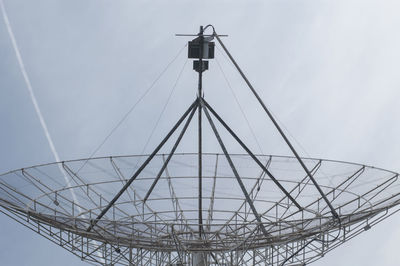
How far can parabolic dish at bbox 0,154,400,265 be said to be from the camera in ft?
146

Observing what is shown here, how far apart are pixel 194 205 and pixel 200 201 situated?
11.1ft

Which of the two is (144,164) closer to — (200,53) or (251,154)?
(251,154)

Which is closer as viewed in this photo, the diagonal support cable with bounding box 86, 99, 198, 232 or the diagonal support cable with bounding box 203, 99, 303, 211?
the diagonal support cable with bounding box 86, 99, 198, 232

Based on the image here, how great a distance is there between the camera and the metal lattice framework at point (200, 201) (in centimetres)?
4456

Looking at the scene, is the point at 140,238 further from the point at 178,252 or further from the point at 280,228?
the point at 280,228

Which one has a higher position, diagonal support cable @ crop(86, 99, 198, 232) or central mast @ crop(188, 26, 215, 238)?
central mast @ crop(188, 26, 215, 238)

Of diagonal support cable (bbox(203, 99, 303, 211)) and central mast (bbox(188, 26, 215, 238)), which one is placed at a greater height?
central mast (bbox(188, 26, 215, 238))

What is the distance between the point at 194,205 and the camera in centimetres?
5206

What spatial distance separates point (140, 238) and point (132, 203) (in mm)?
6155

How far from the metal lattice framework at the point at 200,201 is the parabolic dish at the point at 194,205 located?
0.05 meters

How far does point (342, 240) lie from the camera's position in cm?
4509

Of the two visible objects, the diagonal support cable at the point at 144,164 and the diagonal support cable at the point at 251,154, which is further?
the diagonal support cable at the point at 251,154

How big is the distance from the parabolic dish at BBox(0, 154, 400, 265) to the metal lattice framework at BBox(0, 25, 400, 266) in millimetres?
49

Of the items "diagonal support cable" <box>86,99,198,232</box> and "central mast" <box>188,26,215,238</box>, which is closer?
"diagonal support cable" <box>86,99,198,232</box>
